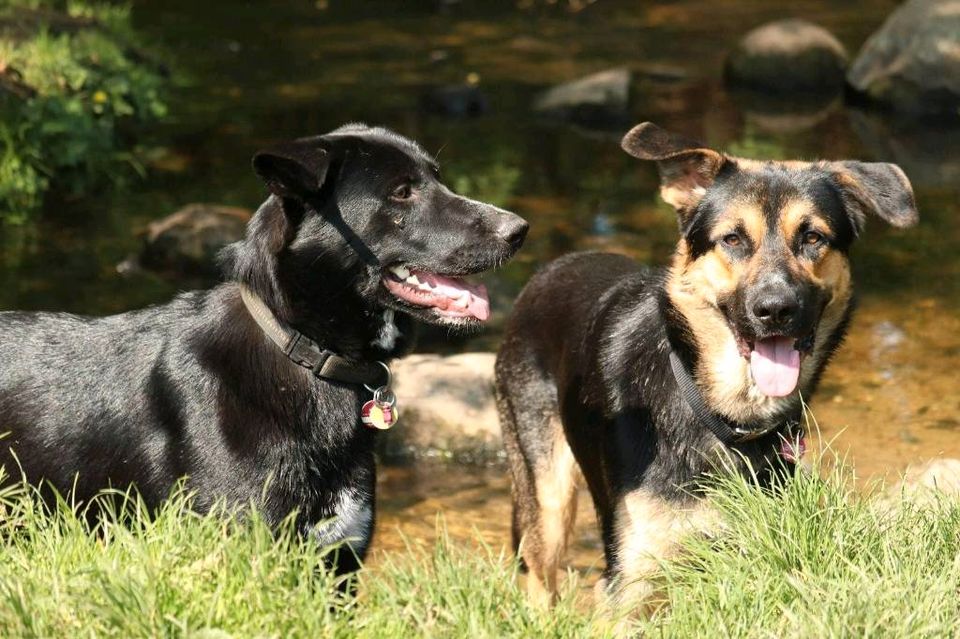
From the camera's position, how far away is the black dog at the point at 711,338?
16.2 ft

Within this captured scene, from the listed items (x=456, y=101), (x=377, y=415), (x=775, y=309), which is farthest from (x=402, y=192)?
(x=456, y=101)

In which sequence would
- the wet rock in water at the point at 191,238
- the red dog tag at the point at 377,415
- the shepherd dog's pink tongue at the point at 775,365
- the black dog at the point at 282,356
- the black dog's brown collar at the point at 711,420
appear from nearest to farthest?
the black dog at the point at 282,356 < the red dog tag at the point at 377,415 < the shepherd dog's pink tongue at the point at 775,365 < the black dog's brown collar at the point at 711,420 < the wet rock in water at the point at 191,238

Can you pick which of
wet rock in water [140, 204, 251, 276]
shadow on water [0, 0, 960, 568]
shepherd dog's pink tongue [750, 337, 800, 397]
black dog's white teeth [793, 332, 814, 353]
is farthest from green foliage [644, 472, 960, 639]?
wet rock in water [140, 204, 251, 276]

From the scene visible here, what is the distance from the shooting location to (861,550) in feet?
14.7

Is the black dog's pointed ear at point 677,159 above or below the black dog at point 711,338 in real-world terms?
above

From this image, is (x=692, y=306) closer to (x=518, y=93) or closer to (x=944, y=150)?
(x=944, y=150)

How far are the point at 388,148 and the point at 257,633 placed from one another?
1874mm

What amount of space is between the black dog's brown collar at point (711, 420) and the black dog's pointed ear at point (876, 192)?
871 mm

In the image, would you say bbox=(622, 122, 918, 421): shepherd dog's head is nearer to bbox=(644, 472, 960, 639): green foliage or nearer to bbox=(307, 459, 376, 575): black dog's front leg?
bbox=(644, 472, 960, 639): green foliage

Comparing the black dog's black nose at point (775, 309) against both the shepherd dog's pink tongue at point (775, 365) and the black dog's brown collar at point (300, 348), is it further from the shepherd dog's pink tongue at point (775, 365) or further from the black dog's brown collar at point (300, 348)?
the black dog's brown collar at point (300, 348)

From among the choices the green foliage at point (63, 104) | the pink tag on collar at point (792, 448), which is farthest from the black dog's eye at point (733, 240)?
the green foliage at point (63, 104)

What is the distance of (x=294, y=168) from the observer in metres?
4.54

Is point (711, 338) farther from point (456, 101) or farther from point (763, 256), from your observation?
point (456, 101)

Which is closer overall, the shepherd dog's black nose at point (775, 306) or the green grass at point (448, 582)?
the green grass at point (448, 582)
